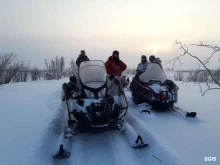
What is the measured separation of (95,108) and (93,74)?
1090 millimetres

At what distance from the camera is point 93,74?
17.3 feet

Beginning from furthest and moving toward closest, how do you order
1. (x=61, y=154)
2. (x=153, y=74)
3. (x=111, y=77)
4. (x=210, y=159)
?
(x=153, y=74), (x=111, y=77), (x=61, y=154), (x=210, y=159)

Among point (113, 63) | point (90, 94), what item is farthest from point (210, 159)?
point (113, 63)

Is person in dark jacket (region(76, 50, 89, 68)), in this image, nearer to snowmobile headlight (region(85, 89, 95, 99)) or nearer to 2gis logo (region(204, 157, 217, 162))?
snowmobile headlight (region(85, 89, 95, 99))

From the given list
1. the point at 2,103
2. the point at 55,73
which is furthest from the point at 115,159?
the point at 55,73

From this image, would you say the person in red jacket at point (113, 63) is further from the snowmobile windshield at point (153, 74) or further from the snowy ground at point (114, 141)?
the snowy ground at point (114, 141)

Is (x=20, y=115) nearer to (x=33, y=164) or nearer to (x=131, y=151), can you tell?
(x=33, y=164)

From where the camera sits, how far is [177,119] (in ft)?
19.6

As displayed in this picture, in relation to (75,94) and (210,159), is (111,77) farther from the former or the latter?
(210,159)

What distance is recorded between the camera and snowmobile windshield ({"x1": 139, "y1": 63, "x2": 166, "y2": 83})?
284 inches

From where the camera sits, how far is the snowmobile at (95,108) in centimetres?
435

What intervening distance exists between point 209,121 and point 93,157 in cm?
348

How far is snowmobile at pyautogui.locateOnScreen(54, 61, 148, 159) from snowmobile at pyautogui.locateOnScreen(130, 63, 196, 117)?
1.72 metres

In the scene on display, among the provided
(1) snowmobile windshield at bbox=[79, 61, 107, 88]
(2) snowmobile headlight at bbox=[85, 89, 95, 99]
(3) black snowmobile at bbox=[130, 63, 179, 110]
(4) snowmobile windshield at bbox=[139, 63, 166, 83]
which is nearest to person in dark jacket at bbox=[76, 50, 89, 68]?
(3) black snowmobile at bbox=[130, 63, 179, 110]
